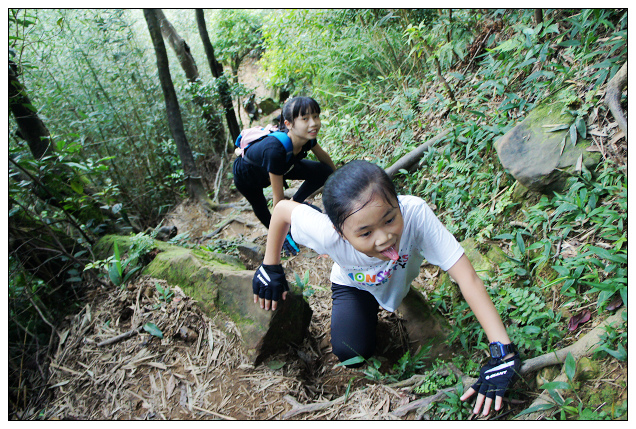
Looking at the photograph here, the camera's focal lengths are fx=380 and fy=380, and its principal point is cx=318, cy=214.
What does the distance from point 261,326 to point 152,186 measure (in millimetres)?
4528

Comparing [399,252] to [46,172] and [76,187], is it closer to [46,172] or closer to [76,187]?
[76,187]

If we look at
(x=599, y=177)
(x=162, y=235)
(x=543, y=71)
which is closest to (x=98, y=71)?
(x=162, y=235)

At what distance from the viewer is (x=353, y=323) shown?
232 centimetres

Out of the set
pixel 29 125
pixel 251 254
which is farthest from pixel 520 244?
pixel 29 125

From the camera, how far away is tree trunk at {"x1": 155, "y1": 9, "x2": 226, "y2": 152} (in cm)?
702

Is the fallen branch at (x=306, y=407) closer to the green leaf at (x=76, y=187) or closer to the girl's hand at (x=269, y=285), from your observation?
the girl's hand at (x=269, y=285)

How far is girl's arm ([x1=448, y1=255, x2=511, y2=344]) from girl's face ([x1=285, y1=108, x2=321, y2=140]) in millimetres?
1712

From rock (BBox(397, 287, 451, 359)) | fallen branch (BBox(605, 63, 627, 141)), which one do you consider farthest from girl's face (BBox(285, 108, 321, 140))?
fallen branch (BBox(605, 63, 627, 141))

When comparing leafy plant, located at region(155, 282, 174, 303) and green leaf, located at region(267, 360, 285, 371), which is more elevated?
leafy plant, located at region(155, 282, 174, 303)

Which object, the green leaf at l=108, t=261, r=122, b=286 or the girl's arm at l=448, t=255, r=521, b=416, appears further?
the green leaf at l=108, t=261, r=122, b=286

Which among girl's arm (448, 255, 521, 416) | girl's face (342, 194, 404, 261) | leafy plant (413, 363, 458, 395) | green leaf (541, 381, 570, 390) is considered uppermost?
girl's face (342, 194, 404, 261)

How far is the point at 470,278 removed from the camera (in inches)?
72.1

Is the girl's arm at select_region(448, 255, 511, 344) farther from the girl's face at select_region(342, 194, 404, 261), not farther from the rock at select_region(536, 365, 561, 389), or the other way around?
the girl's face at select_region(342, 194, 404, 261)

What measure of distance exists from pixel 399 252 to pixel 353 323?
1.86 feet
